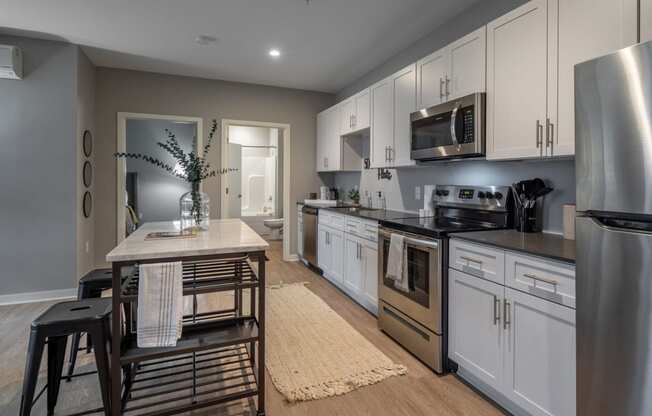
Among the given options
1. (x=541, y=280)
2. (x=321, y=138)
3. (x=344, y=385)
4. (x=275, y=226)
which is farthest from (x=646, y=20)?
(x=275, y=226)

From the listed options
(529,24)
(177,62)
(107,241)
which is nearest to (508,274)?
(529,24)

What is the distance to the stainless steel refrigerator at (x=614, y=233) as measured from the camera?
1.14 metres

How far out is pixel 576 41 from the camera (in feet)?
5.79

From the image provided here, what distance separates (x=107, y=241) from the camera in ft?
14.8

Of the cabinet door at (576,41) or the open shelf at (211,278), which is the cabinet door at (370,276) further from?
the cabinet door at (576,41)

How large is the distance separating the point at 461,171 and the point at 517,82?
958 millimetres

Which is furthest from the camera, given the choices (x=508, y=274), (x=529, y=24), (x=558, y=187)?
(x=558, y=187)

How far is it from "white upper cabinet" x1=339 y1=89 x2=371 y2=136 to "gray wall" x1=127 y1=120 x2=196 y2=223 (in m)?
3.48

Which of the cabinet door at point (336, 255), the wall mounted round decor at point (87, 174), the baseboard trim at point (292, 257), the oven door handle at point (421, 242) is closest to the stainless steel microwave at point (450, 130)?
the oven door handle at point (421, 242)

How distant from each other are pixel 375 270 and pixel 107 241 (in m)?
3.55

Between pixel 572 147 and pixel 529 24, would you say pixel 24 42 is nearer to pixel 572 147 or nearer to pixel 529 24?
pixel 529 24

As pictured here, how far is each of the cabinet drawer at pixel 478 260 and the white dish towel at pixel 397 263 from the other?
0.41 metres

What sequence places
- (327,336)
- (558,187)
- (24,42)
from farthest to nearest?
(24,42) → (327,336) → (558,187)

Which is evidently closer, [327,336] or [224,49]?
[327,336]
